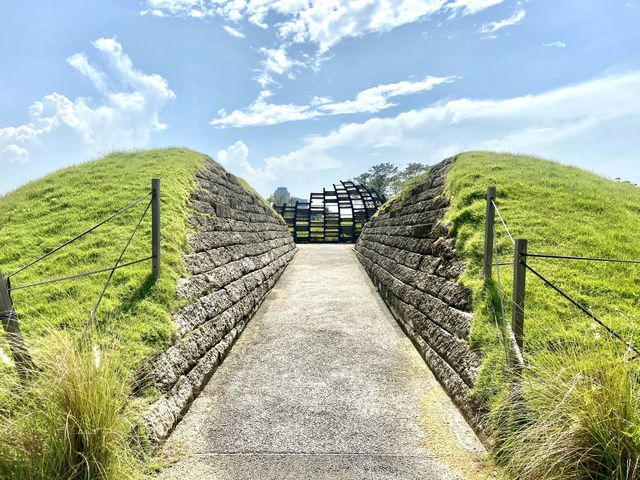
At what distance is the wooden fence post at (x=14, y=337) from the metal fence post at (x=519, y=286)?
3.45 m

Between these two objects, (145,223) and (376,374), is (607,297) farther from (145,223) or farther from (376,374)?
(145,223)

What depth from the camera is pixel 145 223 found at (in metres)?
5.64

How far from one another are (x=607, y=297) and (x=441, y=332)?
1.73 meters

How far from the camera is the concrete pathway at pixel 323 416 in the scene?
103 inches

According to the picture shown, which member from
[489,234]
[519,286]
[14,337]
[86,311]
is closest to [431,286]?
[489,234]

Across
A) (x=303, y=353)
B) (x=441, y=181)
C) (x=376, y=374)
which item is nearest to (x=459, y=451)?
(x=376, y=374)

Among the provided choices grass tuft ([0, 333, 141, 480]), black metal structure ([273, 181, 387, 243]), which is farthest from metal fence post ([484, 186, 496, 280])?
black metal structure ([273, 181, 387, 243])

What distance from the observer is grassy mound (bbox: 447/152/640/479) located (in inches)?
72.4

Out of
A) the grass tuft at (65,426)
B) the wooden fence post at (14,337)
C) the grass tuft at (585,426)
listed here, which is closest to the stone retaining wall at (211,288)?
the grass tuft at (65,426)

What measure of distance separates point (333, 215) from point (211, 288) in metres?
20.6

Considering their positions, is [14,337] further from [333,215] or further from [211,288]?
→ [333,215]

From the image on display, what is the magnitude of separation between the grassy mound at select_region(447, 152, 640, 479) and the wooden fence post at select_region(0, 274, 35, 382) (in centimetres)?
298

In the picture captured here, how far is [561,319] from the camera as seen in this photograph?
3.36 meters

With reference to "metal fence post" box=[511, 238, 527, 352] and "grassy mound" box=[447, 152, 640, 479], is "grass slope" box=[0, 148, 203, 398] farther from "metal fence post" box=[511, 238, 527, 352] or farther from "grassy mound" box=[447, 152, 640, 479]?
"metal fence post" box=[511, 238, 527, 352]
